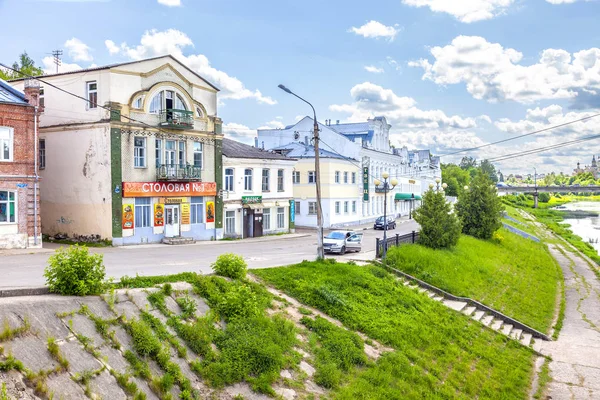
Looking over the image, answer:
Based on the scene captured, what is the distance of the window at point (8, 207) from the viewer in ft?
82.2

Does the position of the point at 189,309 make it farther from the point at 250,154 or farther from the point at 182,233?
the point at 250,154

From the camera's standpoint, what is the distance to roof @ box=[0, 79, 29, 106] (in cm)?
2506

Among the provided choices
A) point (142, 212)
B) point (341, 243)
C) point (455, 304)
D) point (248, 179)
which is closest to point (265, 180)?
point (248, 179)

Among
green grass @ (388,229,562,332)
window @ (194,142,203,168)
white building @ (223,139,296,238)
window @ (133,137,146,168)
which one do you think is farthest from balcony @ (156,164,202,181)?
green grass @ (388,229,562,332)

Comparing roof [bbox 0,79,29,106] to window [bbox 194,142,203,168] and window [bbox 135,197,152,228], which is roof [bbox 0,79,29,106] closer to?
window [bbox 135,197,152,228]

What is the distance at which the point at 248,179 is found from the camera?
3934 centimetres

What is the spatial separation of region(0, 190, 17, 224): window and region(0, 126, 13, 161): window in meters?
1.64

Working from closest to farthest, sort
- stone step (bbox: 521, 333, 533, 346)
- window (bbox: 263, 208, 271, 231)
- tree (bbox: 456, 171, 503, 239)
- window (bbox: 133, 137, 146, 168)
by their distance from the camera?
stone step (bbox: 521, 333, 533, 346) < window (bbox: 133, 137, 146, 168) < tree (bbox: 456, 171, 503, 239) < window (bbox: 263, 208, 271, 231)

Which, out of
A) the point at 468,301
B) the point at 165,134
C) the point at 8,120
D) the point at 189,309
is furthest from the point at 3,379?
the point at 165,134

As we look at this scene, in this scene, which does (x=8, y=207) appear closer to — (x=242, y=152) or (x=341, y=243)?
(x=341, y=243)

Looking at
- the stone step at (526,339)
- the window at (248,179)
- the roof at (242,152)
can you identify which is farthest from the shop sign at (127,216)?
the stone step at (526,339)

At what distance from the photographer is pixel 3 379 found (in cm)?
797

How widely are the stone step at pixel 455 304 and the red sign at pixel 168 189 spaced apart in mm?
17676

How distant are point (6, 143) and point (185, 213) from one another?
11.1 metres
